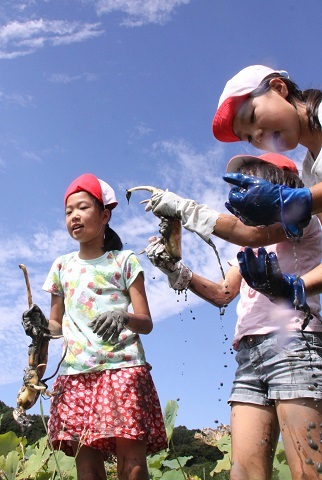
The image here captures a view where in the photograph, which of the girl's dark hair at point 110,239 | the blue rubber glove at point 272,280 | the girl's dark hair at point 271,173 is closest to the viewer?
the blue rubber glove at point 272,280

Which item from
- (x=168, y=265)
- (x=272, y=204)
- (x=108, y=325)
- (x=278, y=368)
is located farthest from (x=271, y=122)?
(x=108, y=325)

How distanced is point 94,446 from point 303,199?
1352 millimetres

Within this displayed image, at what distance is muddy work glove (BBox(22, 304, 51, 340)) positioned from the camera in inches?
104

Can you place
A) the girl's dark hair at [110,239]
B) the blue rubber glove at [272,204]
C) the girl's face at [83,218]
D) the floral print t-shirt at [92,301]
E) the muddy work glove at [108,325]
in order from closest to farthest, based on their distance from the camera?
the blue rubber glove at [272,204] → the muddy work glove at [108,325] → the floral print t-shirt at [92,301] → the girl's face at [83,218] → the girl's dark hair at [110,239]

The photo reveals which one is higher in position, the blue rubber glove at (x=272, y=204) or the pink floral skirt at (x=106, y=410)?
the blue rubber glove at (x=272, y=204)

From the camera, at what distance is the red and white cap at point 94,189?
289 centimetres

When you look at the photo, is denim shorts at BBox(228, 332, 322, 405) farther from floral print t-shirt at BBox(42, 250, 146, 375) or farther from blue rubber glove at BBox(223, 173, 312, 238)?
floral print t-shirt at BBox(42, 250, 146, 375)

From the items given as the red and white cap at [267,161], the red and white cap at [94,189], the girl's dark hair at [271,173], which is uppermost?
the red and white cap at [94,189]

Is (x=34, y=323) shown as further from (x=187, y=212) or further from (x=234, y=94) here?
(x=234, y=94)

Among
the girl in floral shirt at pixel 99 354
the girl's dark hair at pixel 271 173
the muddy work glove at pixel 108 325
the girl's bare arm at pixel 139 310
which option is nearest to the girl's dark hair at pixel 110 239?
the girl in floral shirt at pixel 99 354

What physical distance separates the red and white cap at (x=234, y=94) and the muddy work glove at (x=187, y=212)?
36 cm

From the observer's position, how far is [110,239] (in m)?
2.95

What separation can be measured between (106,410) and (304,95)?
1.45m

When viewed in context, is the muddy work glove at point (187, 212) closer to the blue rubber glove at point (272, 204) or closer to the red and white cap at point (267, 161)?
the blue rubber glove at point (272, 204)
